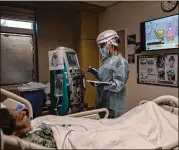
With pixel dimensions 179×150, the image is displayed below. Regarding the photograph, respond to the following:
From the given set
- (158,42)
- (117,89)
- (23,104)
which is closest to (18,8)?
(23,104)

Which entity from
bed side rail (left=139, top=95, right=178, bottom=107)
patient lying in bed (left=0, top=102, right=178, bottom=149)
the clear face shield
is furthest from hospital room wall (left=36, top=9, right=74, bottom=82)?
bed side rail (left=139, top=95, right=178, bottom=107)

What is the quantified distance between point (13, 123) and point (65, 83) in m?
1.13

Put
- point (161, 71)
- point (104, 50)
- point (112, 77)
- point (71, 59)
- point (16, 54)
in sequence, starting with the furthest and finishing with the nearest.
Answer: point (71, 59) → point (16, 54) → point (104, 50) → point (112, 77) → point (161, 71)

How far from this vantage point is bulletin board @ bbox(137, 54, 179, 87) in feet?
3.05

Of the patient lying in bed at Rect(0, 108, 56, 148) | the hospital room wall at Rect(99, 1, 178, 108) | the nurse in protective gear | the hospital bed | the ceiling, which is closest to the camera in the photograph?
the hospital bed

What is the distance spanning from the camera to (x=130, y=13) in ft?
6.08

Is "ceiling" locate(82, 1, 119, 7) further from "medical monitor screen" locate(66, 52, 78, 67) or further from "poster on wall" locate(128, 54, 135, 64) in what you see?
"poster on wall" locate(128, 54, 135, 64)

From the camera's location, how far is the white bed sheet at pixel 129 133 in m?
0.74

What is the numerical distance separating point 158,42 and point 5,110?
93cm

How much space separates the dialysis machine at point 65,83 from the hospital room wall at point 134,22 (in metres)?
0.63

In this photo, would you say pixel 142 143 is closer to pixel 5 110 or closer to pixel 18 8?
pixel 5 110

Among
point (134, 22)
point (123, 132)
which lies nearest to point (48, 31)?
point (134, 22)

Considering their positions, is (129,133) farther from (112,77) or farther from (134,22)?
(134,22)

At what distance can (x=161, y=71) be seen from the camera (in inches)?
40.2
